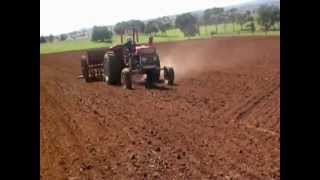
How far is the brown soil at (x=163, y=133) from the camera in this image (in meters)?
6.57

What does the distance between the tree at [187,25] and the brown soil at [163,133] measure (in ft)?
197

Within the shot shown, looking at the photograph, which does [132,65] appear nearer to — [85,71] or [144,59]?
[144,59]

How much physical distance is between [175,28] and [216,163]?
75026 millimetres

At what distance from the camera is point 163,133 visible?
8688 mm

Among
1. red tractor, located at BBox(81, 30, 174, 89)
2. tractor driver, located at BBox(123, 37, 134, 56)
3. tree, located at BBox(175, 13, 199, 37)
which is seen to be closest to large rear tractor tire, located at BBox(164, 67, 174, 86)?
red tractor, located at BBox(81, 30, 174, 89)

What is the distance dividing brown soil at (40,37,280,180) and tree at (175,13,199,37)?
6018 cm

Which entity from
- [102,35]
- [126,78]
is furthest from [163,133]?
[102,35]

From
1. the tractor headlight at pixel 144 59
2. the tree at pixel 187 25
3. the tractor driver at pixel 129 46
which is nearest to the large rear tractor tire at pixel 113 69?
the tractor driver at pixel 129 46

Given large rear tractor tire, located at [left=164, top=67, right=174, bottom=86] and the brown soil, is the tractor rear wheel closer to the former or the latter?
large rear tractor tire, located at [left=164, top=67, right=174, bottom=86]

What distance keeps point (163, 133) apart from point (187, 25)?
7065 cm

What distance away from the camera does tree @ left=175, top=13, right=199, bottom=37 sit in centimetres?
7506

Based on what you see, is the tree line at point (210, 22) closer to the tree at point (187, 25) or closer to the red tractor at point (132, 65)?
the tree at point (187, 25)
